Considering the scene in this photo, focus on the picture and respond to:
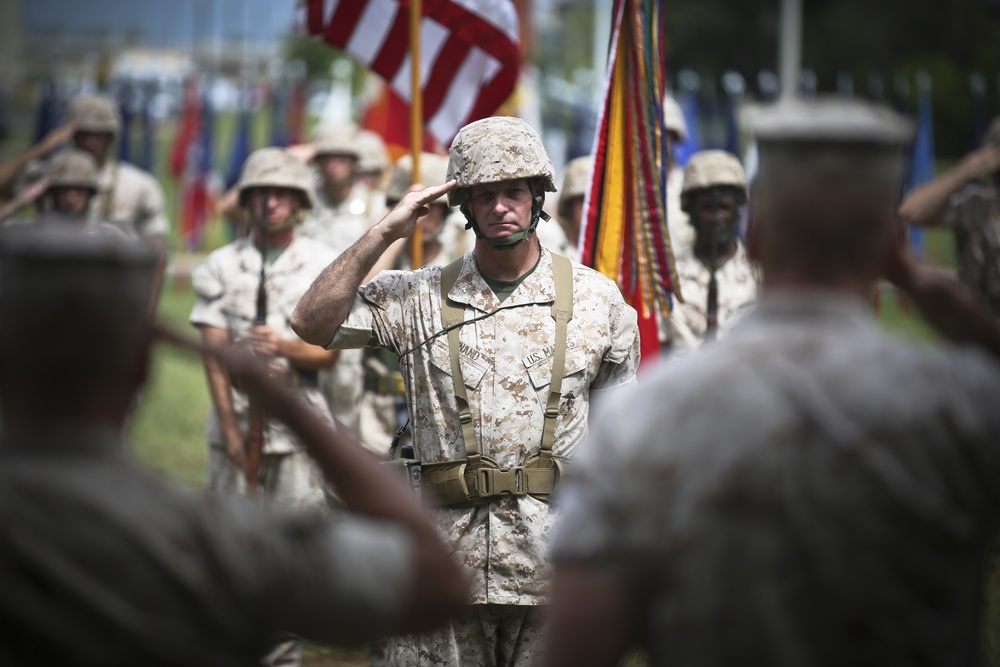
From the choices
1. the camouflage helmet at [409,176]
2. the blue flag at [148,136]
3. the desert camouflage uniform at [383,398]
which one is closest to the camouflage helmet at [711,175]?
the desert camouflage uniform at [383,398]

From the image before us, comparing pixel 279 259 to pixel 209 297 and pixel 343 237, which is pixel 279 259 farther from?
pixel 343 237

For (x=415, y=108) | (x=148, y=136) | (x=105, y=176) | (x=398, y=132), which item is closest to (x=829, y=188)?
(x=415, y=108)

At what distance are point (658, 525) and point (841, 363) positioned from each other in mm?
442

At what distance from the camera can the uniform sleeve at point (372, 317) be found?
518 cm

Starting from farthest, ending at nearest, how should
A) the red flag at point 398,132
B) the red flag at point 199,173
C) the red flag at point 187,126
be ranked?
the red flag at point 187,126, the red flag at point 199,173, the red flag at point 398,132

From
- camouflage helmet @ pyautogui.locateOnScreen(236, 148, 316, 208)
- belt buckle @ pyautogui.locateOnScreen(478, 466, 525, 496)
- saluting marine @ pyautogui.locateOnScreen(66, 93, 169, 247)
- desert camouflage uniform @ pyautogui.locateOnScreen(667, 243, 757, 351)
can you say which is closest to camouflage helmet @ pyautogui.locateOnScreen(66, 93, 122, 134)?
saluting marine @ pyautogui.locateOnScreen(66, 93, 169, 247)

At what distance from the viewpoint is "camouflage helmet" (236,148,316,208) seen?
26.6 ft

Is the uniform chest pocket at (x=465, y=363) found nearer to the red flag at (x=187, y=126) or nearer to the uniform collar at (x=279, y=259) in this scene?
the uniform collar at (x=279, y=259)

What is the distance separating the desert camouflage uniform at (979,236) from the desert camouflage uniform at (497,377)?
4.81 meters

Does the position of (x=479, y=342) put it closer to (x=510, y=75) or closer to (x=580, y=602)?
(x=580, y=602)

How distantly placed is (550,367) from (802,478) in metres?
2.68

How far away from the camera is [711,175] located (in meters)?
8.21

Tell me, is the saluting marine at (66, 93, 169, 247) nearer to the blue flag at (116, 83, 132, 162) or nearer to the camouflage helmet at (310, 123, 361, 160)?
the camouflage helmet at (310, 123, 361, 160)

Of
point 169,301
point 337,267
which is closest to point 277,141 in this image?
point 169,301
